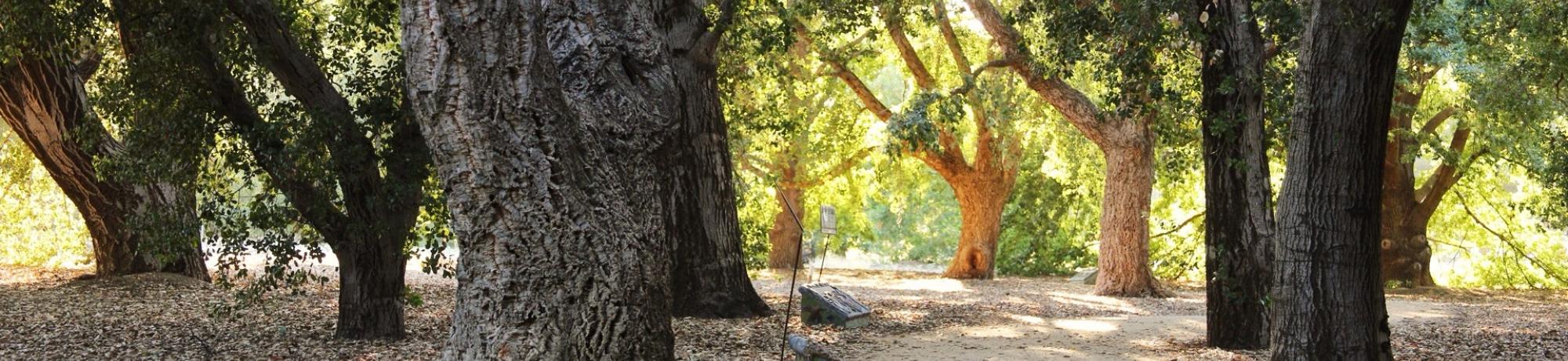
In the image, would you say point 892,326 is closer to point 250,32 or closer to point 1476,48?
point 250,32

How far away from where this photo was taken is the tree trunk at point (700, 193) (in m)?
10.7

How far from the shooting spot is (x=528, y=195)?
4.75m

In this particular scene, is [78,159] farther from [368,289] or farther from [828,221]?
[828,221]

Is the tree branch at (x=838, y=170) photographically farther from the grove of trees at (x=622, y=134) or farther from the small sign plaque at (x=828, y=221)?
the small sign plaque at (x=828, y=221)

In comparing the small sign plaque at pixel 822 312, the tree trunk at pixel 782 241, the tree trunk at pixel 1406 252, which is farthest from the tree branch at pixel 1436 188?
the small sign plaque at pixel 822 312

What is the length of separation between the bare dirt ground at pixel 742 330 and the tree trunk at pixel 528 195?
352cm

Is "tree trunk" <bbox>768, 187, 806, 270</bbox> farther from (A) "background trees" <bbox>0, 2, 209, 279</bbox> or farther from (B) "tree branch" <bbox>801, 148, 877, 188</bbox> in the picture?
(A) "background trees" <bbox>0, 2, 209, 279</bbox>

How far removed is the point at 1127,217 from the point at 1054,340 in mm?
6204

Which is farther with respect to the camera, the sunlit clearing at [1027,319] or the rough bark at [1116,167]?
the rough bark at [1116,167]

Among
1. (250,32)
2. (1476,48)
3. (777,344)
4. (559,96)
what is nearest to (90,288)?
(250,32)

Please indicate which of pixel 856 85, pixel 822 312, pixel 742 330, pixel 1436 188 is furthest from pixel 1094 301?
pixel 1436 188

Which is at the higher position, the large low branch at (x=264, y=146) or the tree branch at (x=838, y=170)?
the tree branch at (x=838, y=170)

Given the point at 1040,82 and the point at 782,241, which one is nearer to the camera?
the point at 1040,82

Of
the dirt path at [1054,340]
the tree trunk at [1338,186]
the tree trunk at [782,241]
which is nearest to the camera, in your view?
the tree trunk at [1338,186]
